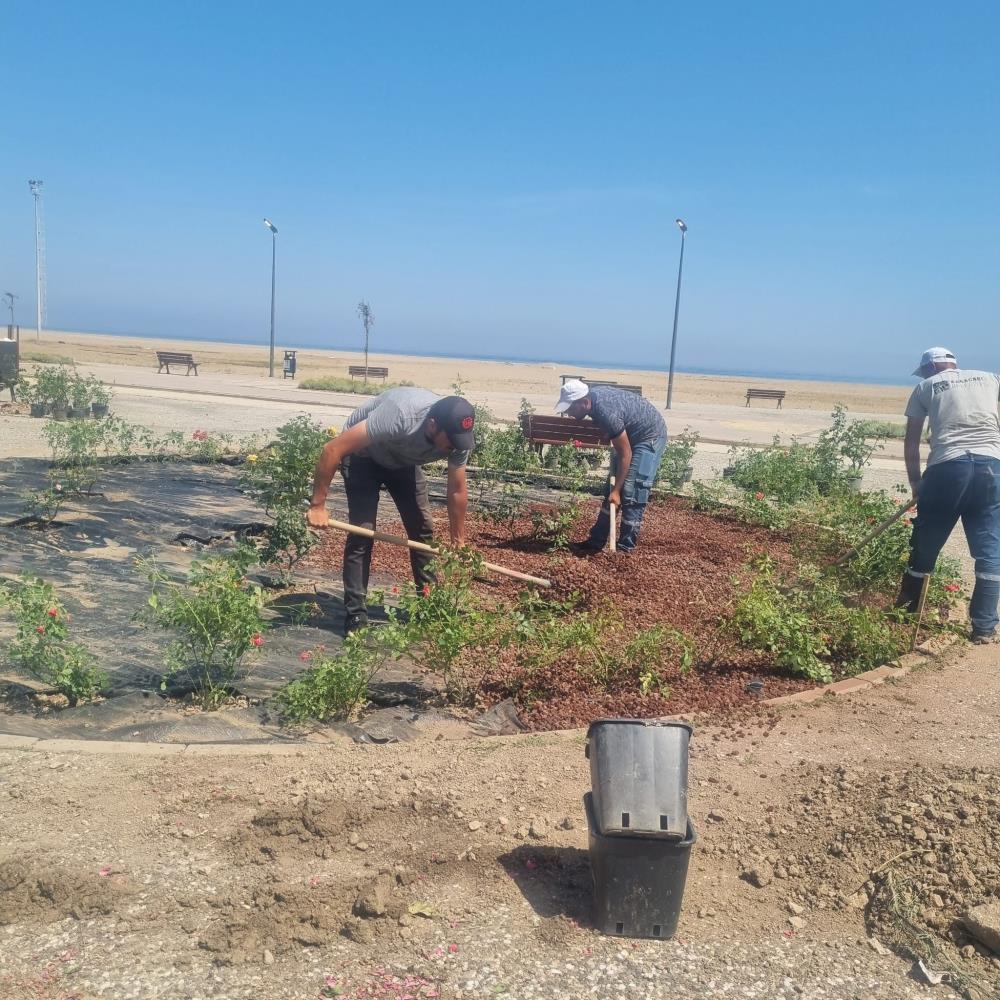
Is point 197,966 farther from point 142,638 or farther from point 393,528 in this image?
point 393,528

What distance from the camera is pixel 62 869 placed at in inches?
107

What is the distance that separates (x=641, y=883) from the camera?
2537 mm

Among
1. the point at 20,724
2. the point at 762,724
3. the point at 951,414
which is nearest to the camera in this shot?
the point at 20,724

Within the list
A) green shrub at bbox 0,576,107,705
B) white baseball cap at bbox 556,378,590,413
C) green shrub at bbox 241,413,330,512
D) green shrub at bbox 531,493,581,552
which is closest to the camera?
green shrub at bbox 0,576,107,705

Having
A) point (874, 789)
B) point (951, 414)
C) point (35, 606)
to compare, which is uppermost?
point (951, 414)

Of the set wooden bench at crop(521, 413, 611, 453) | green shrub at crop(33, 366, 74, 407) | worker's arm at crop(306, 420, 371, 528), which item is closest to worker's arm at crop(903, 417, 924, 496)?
worker's arm at crop(306, 420, 371, 528)

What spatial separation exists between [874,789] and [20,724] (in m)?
3.22

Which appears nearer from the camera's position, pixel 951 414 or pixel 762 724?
pixel 762 724

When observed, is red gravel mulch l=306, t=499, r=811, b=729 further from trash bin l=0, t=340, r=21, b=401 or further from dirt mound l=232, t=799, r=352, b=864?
trash bin l=0, t=340, r=21, b=401

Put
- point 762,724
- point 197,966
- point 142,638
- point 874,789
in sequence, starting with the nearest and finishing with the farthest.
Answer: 1. point 197,966
2. point 874,789
3. point 762,724
4. point 142,638

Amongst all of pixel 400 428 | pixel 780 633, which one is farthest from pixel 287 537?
pixel 780 633

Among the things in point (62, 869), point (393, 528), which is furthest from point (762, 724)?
point (393, 528)

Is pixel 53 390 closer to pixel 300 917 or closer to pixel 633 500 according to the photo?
pixel 633 500

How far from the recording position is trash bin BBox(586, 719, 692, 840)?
2533 mm
